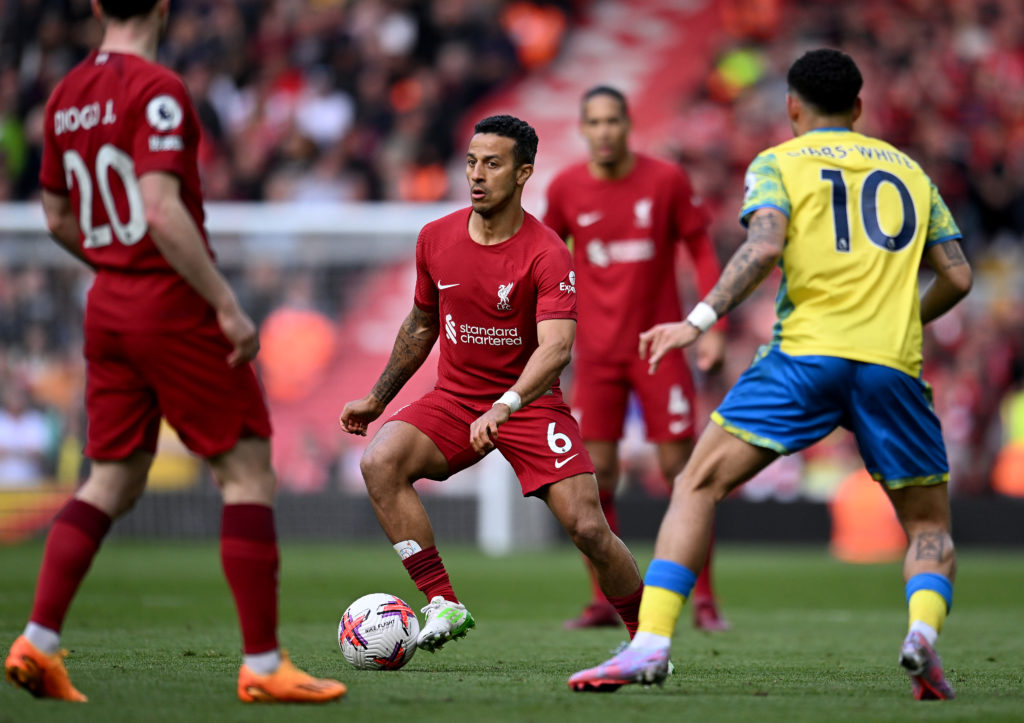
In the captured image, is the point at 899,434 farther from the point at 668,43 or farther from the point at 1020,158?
the point at 668,43

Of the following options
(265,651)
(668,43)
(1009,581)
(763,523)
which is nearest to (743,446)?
(265,651)

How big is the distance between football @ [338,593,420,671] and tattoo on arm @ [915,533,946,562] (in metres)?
2.12

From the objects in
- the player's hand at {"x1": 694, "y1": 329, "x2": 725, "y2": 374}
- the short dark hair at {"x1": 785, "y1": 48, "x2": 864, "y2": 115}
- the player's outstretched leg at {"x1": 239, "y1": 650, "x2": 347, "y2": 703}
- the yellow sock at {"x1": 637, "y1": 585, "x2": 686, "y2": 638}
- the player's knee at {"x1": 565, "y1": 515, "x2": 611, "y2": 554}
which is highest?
the short dark hair at {"x1": 785, "y1": 48, "x2": 864, "y2": 115}

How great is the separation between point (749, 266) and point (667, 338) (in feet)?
1.36

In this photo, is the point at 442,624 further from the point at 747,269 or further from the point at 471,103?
the point at 471,103

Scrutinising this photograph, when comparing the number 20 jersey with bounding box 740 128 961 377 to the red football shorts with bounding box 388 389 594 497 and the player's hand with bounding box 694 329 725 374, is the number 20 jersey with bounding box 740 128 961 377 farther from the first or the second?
the player's hand with bounding box 694 329 725 374

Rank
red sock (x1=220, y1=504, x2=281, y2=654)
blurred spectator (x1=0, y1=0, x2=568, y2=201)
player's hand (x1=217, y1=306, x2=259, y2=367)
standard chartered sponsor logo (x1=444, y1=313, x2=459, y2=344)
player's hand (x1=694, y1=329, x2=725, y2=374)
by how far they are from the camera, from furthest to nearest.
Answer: blurred spectator (x1=0, y1=0, x2=568, y2=201), player's hand (x1=694, y1=329, x2=725, y2=374), standard chartered sponsor logo (x1=444, y1=313, x2=459, y2=344), red sock (x1=220, y1=504, x2=281, y2=654), player's hand (x1=217, y1=306, x2=259, y2=367)

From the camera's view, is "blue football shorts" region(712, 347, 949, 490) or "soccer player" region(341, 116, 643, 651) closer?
"blue football shorts" region(712, 347, 949, 490)

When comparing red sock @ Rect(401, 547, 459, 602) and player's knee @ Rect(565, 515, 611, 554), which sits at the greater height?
player's knee @ Rect(565, 515, 611, 554)

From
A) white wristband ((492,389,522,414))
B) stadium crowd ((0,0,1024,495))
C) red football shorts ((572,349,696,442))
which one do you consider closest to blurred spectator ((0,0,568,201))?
stadium crowd ((0,0,1024,495))

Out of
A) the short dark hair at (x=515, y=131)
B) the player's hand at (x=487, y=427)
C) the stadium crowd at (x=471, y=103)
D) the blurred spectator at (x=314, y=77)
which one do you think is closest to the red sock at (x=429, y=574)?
the player's hand at (x=487, y=427)

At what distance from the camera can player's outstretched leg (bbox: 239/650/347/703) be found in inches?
194

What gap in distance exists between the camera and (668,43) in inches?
894

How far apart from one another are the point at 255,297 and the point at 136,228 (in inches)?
441
